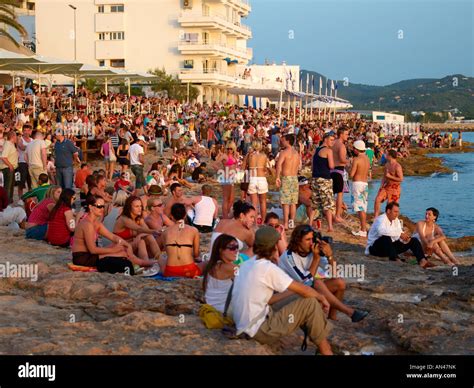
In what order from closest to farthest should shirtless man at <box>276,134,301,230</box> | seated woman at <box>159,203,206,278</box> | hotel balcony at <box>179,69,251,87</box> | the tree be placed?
seated woman at <box>159,203,206,278</box> < shirtless man at <box>276,134,301,230</box> < the tree < hotel balcony at <box>179,69,251,87</box>

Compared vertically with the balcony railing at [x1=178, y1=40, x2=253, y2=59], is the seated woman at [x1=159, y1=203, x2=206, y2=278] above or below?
below

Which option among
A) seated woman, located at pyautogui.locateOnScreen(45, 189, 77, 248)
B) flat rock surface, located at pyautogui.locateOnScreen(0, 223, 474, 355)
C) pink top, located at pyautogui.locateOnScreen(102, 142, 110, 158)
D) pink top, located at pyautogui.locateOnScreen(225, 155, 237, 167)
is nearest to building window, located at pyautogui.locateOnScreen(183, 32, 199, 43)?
pink top, located at pyautogui.locateOnScreen(102, 142, 110, 158)

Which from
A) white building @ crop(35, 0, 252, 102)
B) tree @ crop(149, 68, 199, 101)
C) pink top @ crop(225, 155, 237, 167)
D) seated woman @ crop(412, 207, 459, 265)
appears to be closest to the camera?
seated woman @ crop(412, 207, 459, 265)

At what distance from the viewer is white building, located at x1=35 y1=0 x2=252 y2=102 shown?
58.8 metres

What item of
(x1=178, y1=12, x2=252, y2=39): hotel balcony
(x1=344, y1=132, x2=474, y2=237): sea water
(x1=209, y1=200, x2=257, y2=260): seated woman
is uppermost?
(x1=178, y1=12, x2=252, y2=39): hotel balcony

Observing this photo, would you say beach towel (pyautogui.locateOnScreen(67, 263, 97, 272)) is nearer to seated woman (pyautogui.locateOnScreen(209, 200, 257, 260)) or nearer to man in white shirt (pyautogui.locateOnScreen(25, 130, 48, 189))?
seated woman (pyautogui.locateOnScreen(209, 200, 257, 260))

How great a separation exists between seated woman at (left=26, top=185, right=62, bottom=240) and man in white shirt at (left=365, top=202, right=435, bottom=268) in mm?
4888

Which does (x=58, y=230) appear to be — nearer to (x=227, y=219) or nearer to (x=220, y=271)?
(x=227, y=219)

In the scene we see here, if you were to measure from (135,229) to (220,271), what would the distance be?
2975 millimetres

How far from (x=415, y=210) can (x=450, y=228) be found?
342 centimetres

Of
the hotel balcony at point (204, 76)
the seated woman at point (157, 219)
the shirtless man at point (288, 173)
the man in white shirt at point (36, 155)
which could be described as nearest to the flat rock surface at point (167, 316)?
the seated woman at point (157, 219)

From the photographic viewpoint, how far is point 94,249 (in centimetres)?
922

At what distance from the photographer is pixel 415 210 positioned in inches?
956
